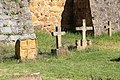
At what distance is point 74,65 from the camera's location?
9344 millimetres

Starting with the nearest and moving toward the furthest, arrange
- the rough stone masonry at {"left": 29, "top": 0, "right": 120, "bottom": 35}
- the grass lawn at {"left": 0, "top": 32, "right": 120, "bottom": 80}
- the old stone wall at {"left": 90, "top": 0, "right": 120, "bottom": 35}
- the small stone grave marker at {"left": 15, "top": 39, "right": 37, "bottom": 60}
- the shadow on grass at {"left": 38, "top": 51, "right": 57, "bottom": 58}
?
1. the grass lawn at {"left": 0, "top": 32, "right": 120, "bottom": 80}
2. the small stone grave marker at {"left": 15, "top": 39, "right": 37, "bottom": 60}
3. the shadow on grass at {"left": 38, "top": 51, "right": 57, "bottom": 58}
4. the rough stone masonry at {"left": 29, "top": 0, "right": 120, "bottom": 35}
5. the old stone wall at {"left": 90, "top": 0, "right": 120, "bottom": 35}

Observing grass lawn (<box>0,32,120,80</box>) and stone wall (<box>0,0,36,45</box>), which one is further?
stone wall (<box>0,0,36,45</box>)

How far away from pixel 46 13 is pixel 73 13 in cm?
151

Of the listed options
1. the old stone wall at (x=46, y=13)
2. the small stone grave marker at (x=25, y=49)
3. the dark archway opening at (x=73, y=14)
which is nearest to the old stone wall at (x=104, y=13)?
the dark archway opening at (x=73, y=14)

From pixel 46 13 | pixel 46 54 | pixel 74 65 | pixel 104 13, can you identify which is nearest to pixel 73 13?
pixel 104 13

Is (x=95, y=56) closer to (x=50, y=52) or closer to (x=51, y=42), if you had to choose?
(x=50, y=52)

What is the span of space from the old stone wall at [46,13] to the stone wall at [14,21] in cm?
307

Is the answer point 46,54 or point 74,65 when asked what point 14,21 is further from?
point 74,65

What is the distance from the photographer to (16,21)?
12336 millimetres

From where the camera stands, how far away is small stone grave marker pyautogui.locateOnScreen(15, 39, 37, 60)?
10.3 meters

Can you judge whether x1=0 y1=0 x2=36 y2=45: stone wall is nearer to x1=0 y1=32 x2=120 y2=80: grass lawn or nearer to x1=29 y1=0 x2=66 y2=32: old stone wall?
x1=0 y1=32 x2=120 y2=80: grass lawn

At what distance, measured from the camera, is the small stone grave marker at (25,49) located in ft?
33.9

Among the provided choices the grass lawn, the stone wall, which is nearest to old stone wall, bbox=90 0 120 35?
the grass lawn

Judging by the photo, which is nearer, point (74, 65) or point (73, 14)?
point (74, 65)
